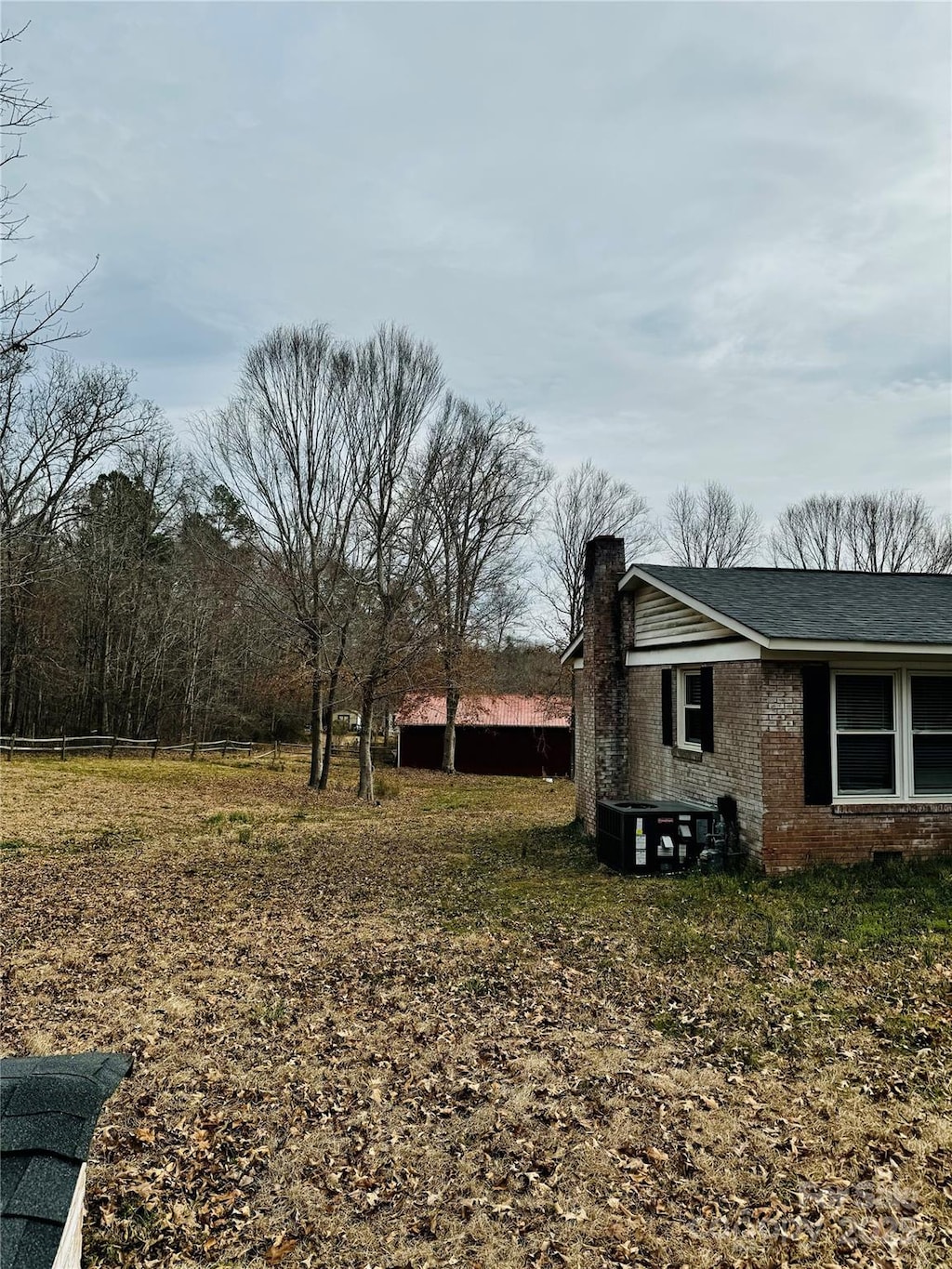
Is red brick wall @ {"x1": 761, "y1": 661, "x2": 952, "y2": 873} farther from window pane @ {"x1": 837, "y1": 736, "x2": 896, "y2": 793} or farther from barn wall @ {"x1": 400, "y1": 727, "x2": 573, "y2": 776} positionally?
barn wall @ {"x1": 400, "y1": 727, "x2": 573, "y2": 776}

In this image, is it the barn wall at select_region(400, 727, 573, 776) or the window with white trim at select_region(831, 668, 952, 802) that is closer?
the window with white trim at select_region(831, 668, 952, 802)

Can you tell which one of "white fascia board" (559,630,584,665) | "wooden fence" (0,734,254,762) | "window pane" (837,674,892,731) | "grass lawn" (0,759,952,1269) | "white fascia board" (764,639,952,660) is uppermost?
"white fascia board" (559,630,584,665)

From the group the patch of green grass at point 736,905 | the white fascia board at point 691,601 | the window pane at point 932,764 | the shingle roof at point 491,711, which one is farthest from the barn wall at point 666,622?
the shingle roof at point 491,711

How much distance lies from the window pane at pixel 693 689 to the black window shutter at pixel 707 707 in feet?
1.57

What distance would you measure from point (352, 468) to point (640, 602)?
1184 cm

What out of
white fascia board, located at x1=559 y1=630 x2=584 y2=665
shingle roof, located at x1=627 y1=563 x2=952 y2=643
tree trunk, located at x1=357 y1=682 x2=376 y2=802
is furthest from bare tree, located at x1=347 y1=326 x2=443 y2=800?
shingle roof, located at x1=627 y1=563 x2=952 y2=643

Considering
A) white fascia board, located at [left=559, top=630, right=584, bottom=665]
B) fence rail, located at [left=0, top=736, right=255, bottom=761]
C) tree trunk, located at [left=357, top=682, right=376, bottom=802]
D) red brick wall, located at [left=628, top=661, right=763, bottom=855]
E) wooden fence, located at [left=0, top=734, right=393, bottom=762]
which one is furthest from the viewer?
wooden fence, located at [left=0, top=734, right=393, bottom=762]

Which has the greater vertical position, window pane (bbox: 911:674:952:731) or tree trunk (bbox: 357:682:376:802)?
window pane (bbox: 911:674:952:731)

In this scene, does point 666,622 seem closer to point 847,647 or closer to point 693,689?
point 693,689

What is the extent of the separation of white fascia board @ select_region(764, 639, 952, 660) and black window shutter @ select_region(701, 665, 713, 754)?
4.69ft

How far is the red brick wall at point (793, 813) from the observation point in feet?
30.4

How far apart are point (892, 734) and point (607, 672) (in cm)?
511

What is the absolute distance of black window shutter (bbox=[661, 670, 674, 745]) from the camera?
470 inches

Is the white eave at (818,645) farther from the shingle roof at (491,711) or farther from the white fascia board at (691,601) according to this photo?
the shingle roof at (491,711)
